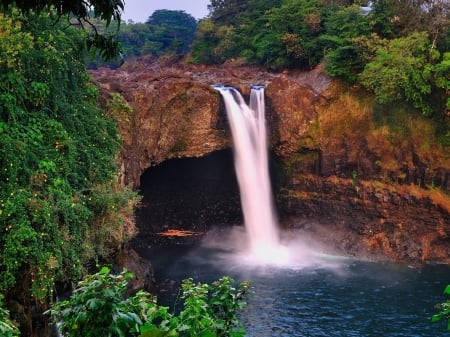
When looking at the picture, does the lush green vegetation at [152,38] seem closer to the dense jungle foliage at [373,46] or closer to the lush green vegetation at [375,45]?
the dense jungle foliage at [373,46]

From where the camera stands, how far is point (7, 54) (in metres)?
10.8

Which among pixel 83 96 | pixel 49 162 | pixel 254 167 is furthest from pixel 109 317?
pixel 254 167

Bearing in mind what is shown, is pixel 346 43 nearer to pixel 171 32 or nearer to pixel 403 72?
pixel 403 72

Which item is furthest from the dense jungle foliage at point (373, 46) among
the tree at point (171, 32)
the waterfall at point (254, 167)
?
the tree at point (171, 32)

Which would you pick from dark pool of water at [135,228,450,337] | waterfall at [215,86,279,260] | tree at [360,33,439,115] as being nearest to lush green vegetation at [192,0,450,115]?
tree at [360,33,439,115]

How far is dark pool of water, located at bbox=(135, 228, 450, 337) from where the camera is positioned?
1274 cm

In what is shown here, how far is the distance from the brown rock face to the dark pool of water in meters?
1.71

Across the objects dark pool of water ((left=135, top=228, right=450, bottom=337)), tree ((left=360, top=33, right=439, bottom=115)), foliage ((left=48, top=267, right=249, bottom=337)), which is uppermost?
tree ((left=360, top=33, right=439, bottom=115))

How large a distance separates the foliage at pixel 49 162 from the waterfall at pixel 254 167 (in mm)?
7123

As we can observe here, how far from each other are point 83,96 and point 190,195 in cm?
931

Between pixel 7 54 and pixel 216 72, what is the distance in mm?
14591

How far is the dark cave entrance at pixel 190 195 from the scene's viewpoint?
72.1 ft

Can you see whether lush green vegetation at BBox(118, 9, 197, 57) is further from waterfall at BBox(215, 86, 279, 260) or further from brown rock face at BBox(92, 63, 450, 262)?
brown rock face at BBox(92, 63, 450, 262)

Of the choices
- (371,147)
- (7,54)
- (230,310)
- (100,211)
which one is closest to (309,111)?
(371,147)
